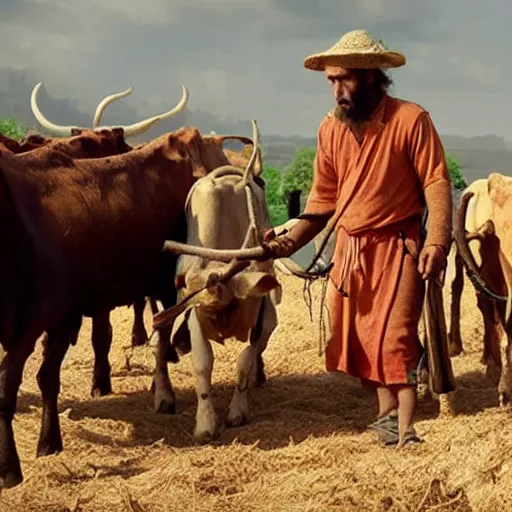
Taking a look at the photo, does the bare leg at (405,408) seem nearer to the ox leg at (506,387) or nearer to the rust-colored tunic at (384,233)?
the rust-colored tunic at (384,233)

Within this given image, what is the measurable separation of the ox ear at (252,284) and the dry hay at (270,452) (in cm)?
75

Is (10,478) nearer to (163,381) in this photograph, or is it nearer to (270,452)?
(270,452)

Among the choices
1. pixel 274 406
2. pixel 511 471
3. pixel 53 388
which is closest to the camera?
pixel 511 471

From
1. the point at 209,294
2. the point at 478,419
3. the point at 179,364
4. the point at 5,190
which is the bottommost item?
the point at 179,364

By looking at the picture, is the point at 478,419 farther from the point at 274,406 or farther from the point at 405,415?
the point at 274,406

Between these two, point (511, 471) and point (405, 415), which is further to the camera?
point (405, 415)

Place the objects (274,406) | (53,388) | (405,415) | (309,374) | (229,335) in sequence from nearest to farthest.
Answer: (405,415), (53,388), (229,335), (274,406), (309,374)

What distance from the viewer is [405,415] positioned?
17.2 ft

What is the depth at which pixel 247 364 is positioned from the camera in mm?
6938

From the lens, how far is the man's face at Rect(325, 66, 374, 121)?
529 cm

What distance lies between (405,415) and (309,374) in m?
3.12

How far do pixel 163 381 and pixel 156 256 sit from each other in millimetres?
801

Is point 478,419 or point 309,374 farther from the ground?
point 478,419

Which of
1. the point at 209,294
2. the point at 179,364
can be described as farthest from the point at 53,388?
the point at 179,364
